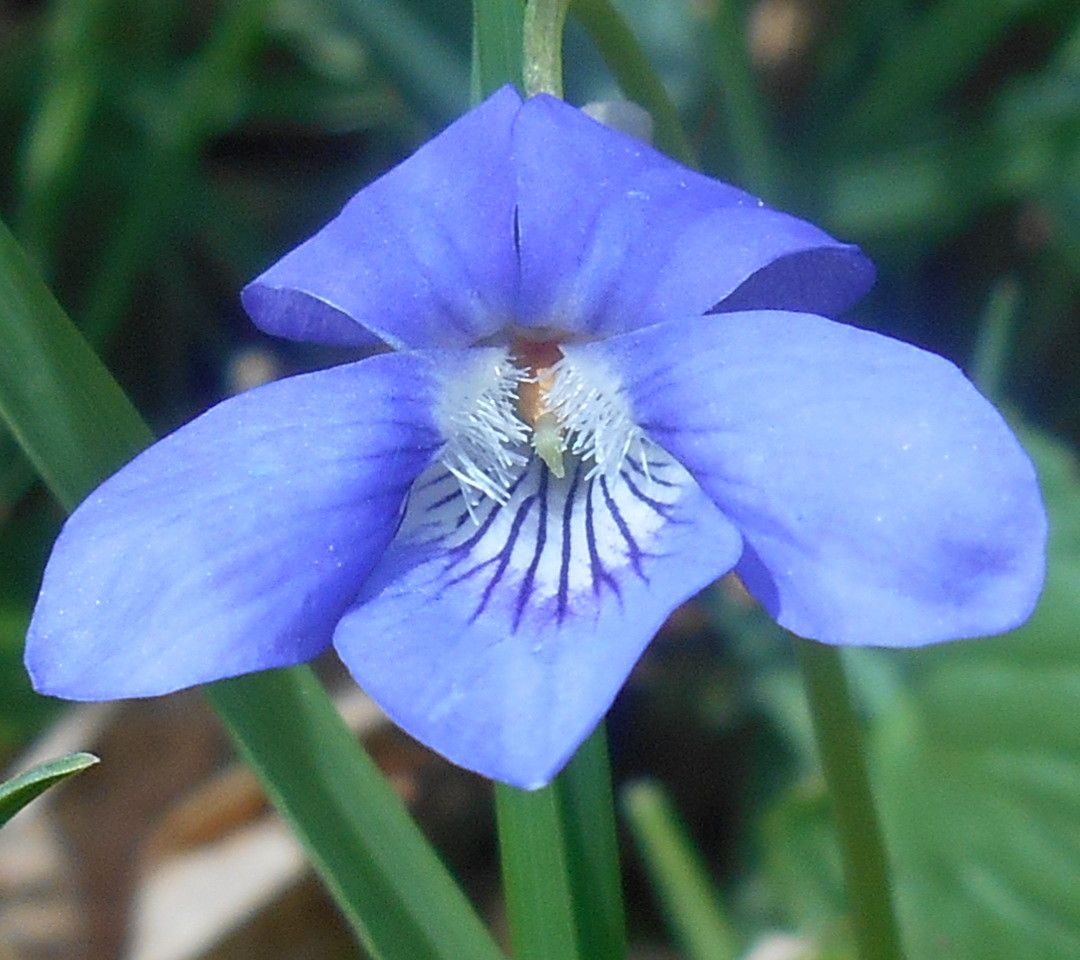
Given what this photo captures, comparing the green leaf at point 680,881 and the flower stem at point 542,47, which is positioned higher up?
the flower stem at point 542,47

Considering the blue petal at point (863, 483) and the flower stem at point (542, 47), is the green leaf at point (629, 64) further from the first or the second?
the blue petal at point (863, 483)

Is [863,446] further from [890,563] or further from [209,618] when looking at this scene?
[209,618]

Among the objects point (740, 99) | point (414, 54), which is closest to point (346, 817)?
point (740, 99)

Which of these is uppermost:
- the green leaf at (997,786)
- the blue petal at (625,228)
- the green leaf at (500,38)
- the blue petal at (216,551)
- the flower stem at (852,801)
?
the green leaf at (500,38)

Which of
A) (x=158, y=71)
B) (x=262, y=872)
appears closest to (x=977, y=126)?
(x=158, y=71)

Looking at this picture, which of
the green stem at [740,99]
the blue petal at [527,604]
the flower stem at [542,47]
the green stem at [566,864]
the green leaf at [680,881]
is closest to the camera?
the blue petal at [527,604]

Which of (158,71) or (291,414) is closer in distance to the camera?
(291,414)

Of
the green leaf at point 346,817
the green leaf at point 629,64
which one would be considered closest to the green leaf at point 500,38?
the green leaf at point 629,64
